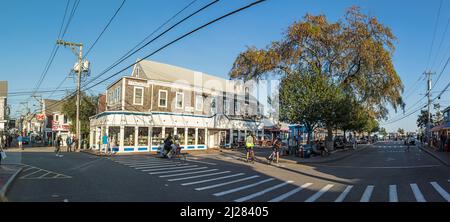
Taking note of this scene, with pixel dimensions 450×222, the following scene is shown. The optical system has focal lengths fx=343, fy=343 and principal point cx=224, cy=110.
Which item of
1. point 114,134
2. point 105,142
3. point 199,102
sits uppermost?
point 199,102

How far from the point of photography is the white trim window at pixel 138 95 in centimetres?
3244

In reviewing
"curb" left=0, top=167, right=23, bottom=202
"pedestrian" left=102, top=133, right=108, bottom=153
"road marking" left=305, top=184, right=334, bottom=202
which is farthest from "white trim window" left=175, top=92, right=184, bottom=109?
"road marking" left=305, top=184, right=334, bottom=202

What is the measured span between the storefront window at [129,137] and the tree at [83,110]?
41.0ft

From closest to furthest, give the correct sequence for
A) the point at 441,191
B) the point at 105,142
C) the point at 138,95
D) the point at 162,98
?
the point at 441,191, the point at 105,142, the point at 138,95, the point at 162,98

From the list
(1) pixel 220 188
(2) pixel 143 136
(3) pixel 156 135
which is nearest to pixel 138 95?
(2) pixel 143 136

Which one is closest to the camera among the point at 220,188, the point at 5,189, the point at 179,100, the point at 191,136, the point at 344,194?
the point at 5,189

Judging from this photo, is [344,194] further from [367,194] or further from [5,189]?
[5,189]

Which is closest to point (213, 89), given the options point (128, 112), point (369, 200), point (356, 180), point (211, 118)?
point (211, 118)

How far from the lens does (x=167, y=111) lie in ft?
113

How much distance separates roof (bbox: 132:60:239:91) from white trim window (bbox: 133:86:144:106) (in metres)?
1.50

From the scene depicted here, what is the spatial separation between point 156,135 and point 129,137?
2.87 m

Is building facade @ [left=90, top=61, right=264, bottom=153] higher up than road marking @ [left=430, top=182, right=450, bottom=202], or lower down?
higher up

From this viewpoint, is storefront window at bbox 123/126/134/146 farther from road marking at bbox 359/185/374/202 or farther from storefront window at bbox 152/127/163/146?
road marking at bbox 359/185/374/202

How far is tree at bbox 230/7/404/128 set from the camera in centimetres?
3114
